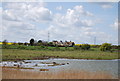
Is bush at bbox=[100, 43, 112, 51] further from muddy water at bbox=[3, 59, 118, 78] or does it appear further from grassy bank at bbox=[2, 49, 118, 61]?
muddy water at bbox=[3, 59, 118, 78]

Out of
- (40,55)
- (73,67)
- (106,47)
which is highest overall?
(106,47)

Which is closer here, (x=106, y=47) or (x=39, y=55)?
(x=39, y=55)

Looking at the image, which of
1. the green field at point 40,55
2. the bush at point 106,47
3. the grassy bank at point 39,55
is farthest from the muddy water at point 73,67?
the bush at point 106,47

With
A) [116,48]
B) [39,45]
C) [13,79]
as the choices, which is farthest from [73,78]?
[116,48]

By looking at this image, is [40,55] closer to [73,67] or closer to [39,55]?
[39,55]

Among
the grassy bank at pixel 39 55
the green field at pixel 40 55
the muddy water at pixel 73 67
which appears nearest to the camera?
the muddy water at pixel 73 67

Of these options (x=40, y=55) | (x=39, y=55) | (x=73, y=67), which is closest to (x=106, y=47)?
(x=40, y=55)

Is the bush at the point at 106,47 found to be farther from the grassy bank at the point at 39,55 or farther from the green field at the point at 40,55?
the grassy bank at the point at 39,55

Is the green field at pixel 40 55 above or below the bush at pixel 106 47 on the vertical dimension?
below

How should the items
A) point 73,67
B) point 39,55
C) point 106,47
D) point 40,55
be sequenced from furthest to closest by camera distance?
point 106,47 < point 40,55 < point 39,55 < point 73,67

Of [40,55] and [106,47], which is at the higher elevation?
[106,47]

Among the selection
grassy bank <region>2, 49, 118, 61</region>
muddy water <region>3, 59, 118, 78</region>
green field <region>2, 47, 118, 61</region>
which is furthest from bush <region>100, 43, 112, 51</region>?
muddy water <region>3, 59, 118, 78</region>

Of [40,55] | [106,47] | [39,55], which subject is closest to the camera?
[39,55]

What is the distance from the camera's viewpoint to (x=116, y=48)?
72.3m
